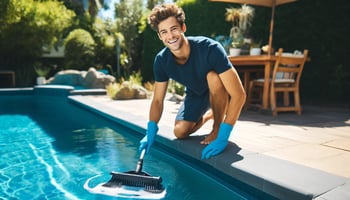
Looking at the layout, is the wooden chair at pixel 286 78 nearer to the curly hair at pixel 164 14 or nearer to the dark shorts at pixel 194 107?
the dark shorts at pixel 194 107

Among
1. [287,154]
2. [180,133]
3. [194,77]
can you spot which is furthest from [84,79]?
[287,154]

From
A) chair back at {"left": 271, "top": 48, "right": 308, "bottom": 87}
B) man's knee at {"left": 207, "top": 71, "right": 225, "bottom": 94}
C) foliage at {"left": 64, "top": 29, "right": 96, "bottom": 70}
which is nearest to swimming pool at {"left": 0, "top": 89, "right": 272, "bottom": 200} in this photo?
man's knee at {"left": 207, "top": 71, "right": 225, "bottom": 94}

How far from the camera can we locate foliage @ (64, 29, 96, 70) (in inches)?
496

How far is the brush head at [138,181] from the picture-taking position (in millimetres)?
1726

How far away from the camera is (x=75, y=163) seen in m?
2.38

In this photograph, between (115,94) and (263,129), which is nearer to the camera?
(263,129)

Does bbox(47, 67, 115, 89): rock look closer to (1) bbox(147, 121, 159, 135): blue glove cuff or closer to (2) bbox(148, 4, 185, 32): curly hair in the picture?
(1) bbox(147, 121, 159, 135): blue glove cuff

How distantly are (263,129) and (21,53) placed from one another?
11.9 metres

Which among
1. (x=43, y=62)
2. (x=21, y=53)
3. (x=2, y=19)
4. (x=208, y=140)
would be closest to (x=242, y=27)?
(x=208, y=140)

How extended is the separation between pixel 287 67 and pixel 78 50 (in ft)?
35.2

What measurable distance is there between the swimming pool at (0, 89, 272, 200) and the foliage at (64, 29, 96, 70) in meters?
8.98

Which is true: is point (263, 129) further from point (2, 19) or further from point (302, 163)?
point (2, 19)

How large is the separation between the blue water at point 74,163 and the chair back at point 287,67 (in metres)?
2.09

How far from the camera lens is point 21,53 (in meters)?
11.8
